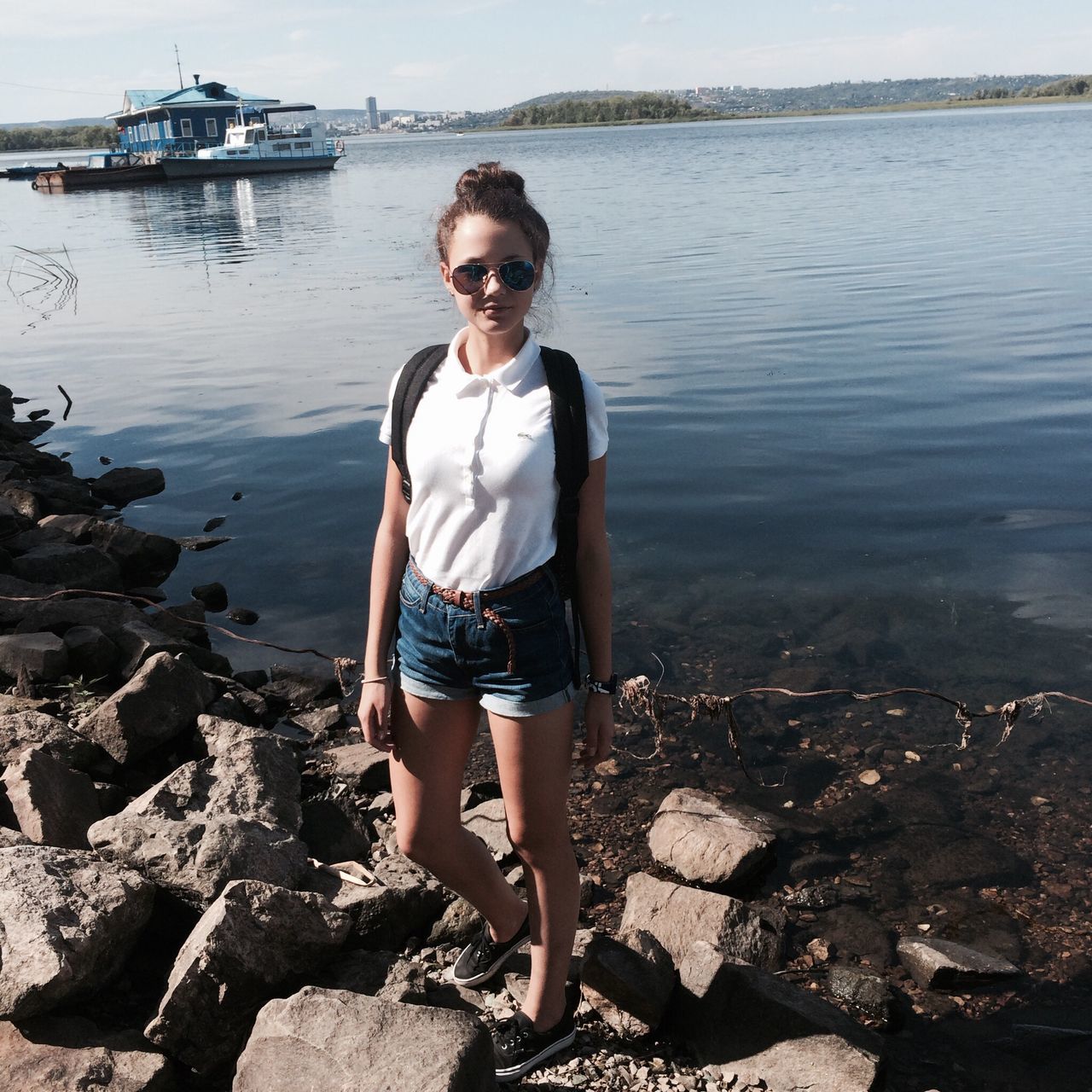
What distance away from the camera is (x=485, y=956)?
3.63 m

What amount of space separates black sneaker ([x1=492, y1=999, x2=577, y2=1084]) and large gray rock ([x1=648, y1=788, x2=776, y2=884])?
1.59 metres

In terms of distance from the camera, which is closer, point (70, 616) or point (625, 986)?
point (625, 986)

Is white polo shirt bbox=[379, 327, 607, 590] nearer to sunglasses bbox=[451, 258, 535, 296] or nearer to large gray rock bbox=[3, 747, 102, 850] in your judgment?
sunglasses bbox=[451, 258, 535, 296]

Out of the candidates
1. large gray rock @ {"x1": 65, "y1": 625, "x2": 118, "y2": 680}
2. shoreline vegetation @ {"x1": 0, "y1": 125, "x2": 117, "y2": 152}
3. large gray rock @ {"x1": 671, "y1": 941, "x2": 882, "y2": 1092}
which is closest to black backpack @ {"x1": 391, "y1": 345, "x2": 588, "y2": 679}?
large gray rock @ {"x1": 671, "y1": 941, "x2": 882, "y2": 1092}

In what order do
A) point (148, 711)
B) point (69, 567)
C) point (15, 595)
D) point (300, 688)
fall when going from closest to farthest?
point (148, 711) < point (300, 688) < point (15, 595) < point (69, 567)

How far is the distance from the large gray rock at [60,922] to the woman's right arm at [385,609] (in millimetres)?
950

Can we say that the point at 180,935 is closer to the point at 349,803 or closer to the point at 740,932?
the point at 349,803

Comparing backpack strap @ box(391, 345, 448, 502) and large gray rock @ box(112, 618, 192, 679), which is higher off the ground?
backpack strap @ box(391, 345, 448, 502)

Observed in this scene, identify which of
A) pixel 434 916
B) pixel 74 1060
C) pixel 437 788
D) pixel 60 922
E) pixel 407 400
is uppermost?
pixel 407 400

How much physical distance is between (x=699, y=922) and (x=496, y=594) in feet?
6.46

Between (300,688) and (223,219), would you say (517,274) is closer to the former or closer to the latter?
(300,688)

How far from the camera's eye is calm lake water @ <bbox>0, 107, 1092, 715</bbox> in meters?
7.77

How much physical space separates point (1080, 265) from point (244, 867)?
19939mm

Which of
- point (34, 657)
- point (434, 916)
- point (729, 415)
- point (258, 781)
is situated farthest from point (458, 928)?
point (729, 415)
